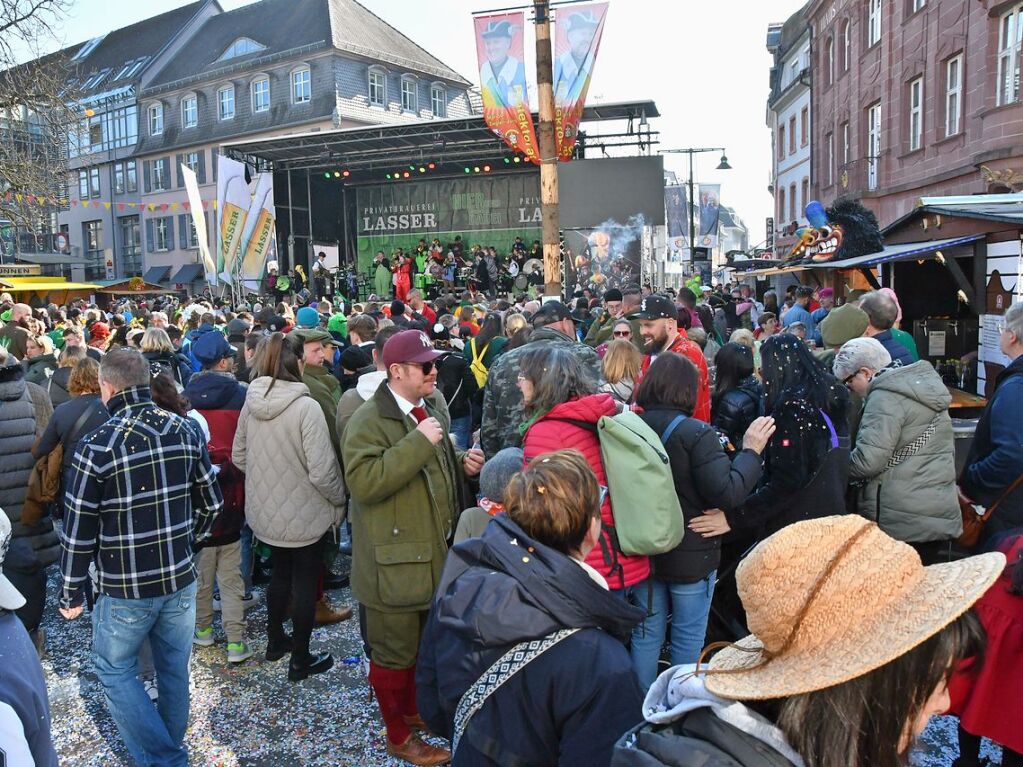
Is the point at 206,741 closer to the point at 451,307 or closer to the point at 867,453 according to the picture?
the point at 867,453

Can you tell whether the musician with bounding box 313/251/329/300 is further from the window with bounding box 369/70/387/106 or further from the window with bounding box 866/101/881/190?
the window with bounding box 866/101/881/190

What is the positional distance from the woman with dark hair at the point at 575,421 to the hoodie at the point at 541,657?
94cm

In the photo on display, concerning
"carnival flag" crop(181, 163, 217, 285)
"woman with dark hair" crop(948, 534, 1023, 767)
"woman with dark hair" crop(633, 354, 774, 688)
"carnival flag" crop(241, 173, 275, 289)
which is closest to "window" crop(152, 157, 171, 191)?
"carnival flag" crop(181, 163, 217, 285)

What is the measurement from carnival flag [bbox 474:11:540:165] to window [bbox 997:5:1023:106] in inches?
319

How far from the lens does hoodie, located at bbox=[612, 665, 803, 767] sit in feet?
3.69

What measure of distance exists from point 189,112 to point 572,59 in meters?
35.8

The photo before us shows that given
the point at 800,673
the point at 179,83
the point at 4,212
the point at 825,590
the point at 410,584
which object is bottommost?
the point at 410,584

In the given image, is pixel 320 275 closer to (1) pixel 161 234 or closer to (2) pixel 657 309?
(2) pixel 657 309

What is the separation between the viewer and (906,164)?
56.5 feet

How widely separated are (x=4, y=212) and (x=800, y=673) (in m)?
20.2

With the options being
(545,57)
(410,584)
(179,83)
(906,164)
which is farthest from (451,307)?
(179,83)

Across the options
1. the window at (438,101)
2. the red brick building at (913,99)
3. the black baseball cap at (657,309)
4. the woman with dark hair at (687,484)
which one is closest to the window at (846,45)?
the red brick building at (913,99)

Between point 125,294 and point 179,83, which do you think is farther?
point 179,83

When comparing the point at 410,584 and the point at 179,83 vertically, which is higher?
the point at 179,83
